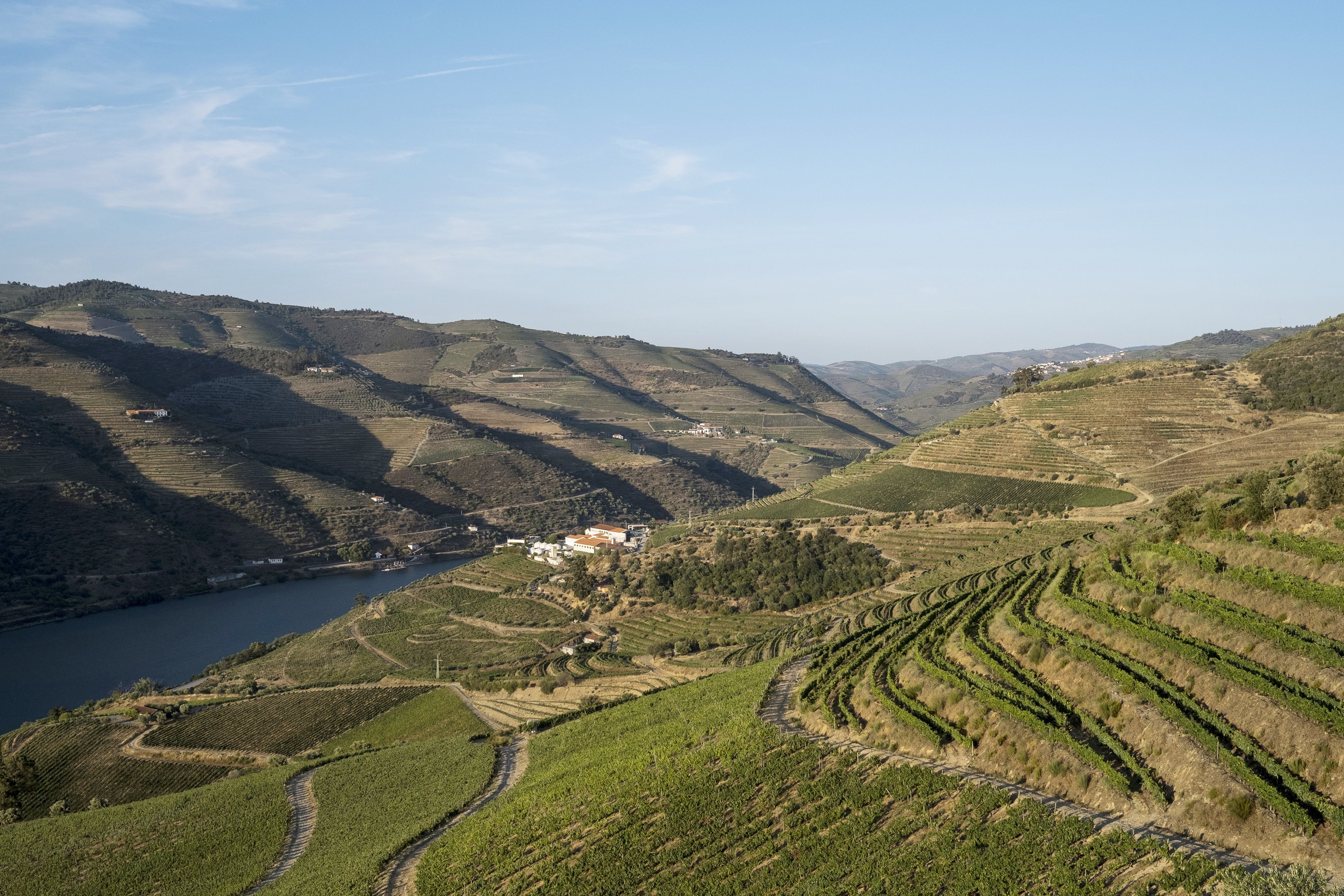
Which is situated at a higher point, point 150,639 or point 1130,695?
point 1130,695

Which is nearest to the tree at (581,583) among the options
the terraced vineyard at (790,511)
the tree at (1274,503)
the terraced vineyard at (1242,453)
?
the terraced vineyard at (790,511)

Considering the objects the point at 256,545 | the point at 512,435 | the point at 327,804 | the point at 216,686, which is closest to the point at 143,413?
the point at 256,545

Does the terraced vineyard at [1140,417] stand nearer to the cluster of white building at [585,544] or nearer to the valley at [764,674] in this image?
the valley at [764,674]

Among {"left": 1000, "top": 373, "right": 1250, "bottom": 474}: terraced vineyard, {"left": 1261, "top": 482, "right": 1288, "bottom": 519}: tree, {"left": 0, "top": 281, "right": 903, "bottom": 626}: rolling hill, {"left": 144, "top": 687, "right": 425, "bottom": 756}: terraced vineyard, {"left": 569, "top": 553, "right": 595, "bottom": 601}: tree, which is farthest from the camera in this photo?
{"left": 0, "top": 281, "right": 903, "bottom": 626}: rolling hill

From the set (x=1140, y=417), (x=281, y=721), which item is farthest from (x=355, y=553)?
(x=1140, y=417)

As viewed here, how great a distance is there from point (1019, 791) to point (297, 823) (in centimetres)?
2447

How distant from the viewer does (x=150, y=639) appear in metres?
78.6

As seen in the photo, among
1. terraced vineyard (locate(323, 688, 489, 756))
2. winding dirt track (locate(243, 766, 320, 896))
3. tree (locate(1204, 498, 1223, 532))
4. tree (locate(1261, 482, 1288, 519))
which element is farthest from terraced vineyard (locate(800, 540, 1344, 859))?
terraced vineyard (locate(323, 688, 489, 756))

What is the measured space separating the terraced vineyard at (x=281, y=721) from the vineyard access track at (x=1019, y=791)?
3078 centimetres

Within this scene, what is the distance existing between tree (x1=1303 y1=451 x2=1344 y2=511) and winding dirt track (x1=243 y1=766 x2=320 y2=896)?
29.2 m

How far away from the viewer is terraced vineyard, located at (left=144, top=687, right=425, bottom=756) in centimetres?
4625

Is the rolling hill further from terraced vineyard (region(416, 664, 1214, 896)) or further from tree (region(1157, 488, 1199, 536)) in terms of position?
tree (region(1157, 488, 1199, 536))

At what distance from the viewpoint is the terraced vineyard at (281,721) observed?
4625cm

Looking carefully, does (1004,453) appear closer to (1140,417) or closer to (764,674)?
(1140,417)
